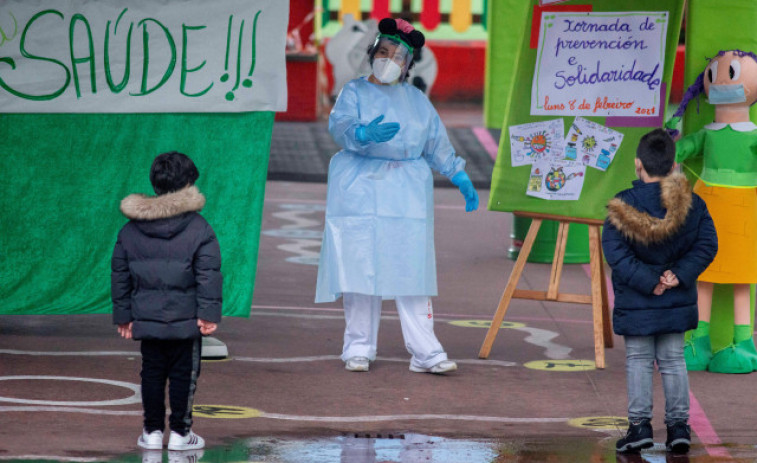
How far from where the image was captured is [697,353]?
24.3 feet

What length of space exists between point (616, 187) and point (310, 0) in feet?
53.0

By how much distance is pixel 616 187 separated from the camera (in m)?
7.59

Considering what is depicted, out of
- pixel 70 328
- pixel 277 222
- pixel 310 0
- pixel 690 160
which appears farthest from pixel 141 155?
pixel 310 0

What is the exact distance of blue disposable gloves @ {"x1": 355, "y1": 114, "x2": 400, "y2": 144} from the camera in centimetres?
696

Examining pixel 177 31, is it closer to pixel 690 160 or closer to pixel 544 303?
pixel 690 160

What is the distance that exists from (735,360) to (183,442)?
3261 millimetres

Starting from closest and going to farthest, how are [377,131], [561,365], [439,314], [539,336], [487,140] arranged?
[377,131] < [561,365] < [539,336] < [439,314] < [487,140]

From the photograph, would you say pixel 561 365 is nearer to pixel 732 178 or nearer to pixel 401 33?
pixel 732 178

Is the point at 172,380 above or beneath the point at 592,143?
beneath

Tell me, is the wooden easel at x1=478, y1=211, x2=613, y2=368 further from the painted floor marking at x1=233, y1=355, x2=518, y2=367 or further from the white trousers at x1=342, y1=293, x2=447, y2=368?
the white trousers at x1=342, y1=293, x2=447, y2=368

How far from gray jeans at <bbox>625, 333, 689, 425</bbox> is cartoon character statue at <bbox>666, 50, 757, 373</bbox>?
167cm

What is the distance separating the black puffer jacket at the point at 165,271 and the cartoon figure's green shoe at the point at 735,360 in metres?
3.15

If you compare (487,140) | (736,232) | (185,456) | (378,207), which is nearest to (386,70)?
(378,207)

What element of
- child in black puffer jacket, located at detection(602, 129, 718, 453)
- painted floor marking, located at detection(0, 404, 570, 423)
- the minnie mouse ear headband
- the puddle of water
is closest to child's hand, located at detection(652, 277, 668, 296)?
child in black puffer jacket, located at detection(602, 129, 718, 453)
